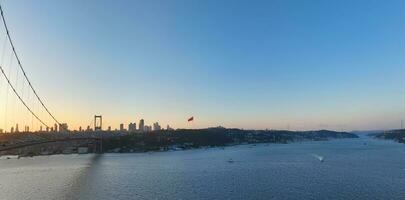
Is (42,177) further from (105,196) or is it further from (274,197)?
(274,197)

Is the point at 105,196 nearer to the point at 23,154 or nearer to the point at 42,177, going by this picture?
the point at 42,177

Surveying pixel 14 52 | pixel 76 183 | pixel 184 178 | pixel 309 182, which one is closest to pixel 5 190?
pixel 76 183

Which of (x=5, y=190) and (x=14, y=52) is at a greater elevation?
(x=14, y=52)

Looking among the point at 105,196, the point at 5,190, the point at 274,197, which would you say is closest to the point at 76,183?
the point at 5,190

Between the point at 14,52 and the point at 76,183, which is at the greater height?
the point at 14,52

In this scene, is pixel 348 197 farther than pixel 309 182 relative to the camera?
No

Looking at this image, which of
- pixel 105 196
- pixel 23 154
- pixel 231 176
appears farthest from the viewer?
pixel 23 154

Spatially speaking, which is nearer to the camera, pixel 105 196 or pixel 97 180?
pixel 105 196

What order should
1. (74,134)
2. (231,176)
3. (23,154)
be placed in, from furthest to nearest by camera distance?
(74,134), (23,154), (231,176)

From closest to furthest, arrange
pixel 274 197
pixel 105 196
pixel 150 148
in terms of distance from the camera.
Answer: pixel 274 197 < pixel 105 196 < pixel 150 148
